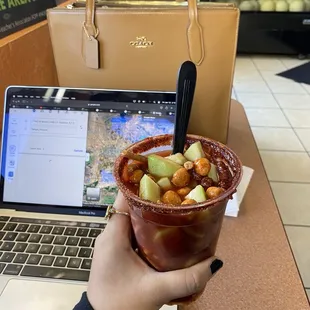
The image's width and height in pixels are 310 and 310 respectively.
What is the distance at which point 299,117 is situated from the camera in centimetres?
250

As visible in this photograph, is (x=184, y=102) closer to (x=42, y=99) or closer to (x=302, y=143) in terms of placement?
(x=42, y=99)

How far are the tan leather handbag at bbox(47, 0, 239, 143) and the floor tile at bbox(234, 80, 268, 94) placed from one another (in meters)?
2.05

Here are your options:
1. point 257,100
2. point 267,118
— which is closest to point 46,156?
point 267,118

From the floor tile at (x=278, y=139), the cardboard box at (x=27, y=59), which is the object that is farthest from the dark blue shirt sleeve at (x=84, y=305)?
the floor tile at (x=278, y=139)

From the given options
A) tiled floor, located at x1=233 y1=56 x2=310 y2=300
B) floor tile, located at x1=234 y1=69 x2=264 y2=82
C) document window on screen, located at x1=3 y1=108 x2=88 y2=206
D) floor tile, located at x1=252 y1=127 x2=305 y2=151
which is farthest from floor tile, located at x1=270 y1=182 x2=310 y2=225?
floor tile, located at x1=234 y1=69 x2=264 y2=82

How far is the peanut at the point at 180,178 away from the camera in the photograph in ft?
1.59

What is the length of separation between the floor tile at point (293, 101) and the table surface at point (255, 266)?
193 cm

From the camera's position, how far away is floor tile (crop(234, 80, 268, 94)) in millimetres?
2893

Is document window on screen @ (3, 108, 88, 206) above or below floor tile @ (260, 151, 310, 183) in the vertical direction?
above

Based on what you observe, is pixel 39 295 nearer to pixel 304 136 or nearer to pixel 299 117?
pixel 304 136

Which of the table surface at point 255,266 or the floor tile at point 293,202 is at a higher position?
the table surface at point 255,266

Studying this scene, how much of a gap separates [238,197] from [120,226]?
342 millimetres

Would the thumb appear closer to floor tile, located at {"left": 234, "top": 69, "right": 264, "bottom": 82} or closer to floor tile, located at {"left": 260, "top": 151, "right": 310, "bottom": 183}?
floor tile, located at {"left": 260, "top": 151, "right": 310, "bottom": 183}

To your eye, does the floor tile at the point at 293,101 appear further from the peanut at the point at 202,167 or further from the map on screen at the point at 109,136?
the peanut at the point at 202,167
